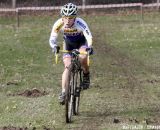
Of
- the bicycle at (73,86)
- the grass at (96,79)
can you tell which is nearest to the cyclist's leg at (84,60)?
the bicycle at (73,86)

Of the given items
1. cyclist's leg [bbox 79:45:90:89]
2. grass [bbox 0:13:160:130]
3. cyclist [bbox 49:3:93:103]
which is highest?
cyclist [bbox 49:3:93:103]

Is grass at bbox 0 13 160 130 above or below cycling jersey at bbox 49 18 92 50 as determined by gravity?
below

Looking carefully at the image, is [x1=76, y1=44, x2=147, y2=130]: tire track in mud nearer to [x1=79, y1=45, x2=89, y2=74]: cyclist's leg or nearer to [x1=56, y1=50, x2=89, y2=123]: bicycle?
[x1=56, y1=50, x2=89, y2=123]: bicycle

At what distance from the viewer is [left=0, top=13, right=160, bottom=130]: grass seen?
1023cm

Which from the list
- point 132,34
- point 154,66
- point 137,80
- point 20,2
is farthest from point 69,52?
point 20,2

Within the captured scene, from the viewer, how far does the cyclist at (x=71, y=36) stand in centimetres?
984

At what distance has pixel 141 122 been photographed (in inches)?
377

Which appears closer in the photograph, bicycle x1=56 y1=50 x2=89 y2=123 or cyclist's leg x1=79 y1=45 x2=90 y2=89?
bicycle x1=56 y1=50 x2=89 y2=123

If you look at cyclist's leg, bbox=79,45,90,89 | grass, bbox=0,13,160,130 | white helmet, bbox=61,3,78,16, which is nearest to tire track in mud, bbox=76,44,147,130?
grass, bbox=0,13,160,130

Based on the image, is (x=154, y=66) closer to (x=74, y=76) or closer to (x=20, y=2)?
(x=74, y=76)

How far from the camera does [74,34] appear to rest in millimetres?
10375

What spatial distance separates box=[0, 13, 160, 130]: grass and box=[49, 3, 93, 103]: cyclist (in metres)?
0.83

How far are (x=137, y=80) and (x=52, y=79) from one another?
2122 mm

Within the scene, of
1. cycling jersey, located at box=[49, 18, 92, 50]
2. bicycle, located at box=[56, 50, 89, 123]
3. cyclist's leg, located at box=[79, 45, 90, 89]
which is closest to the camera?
bicycle, located at box=[56, 50, 89, 123]
